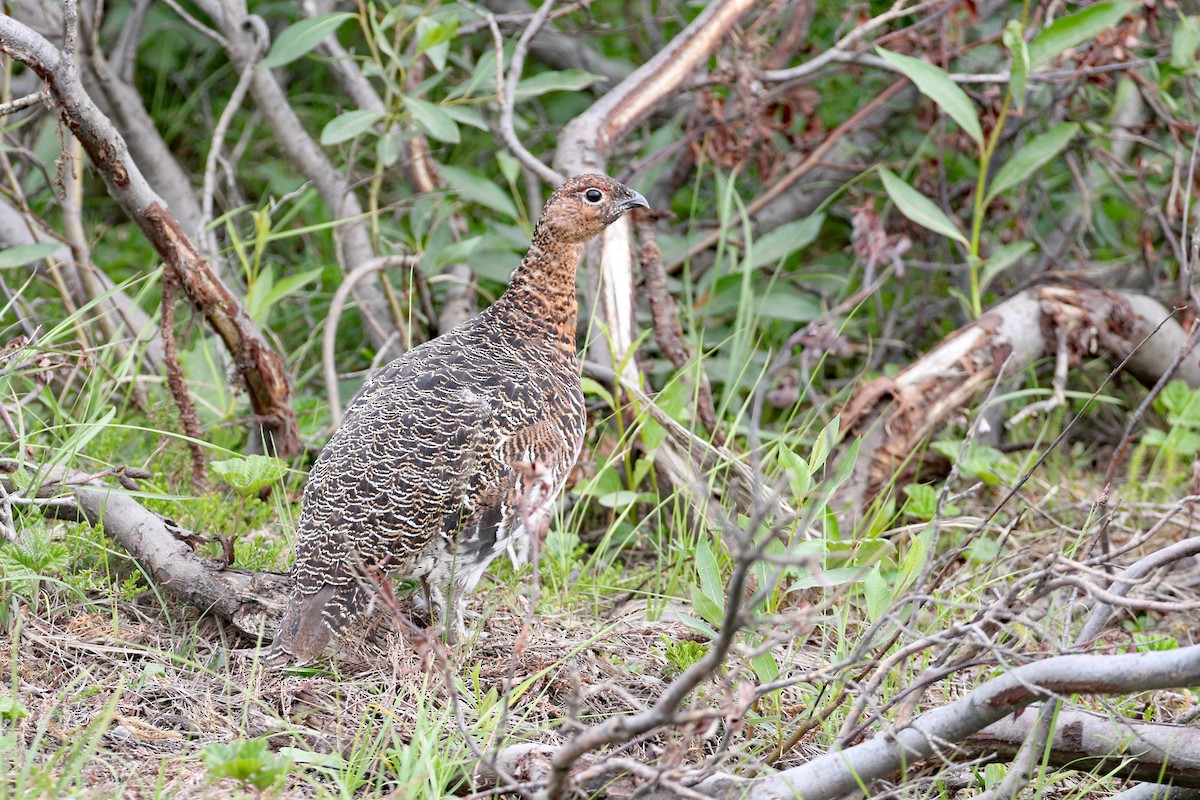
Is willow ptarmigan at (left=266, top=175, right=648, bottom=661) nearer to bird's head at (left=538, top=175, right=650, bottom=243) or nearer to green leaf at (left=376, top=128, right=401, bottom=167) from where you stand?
bird's head at (left=538, top=175, right=650, bottom=243)

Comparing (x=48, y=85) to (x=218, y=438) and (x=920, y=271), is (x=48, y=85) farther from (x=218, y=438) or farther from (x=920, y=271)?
(x=920, y=271)

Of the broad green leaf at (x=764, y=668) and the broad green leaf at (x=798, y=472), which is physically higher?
the broad green leaf at (x=798, y=472)

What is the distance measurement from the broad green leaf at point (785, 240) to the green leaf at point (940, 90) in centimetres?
85

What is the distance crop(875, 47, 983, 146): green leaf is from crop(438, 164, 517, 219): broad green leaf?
1.71m

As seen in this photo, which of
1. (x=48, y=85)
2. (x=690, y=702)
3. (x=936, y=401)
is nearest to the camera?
(x=690, y=702)

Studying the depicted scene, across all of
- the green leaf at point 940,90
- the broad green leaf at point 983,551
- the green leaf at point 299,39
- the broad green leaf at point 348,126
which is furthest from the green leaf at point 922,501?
the green leaf at point 299,39

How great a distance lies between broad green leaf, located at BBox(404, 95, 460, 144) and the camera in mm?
4594

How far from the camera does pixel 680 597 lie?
379 centimetres

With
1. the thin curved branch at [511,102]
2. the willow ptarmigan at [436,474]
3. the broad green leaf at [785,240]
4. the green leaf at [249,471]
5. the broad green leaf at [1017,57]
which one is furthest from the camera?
the broad green leaf at [785,240]

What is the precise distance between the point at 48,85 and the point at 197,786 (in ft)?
6.86

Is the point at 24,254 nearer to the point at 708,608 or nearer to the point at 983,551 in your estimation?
the point at 708,608

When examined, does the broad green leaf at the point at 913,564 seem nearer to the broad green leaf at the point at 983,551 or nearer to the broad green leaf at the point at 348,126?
the broad green leaf at the point at 983,551

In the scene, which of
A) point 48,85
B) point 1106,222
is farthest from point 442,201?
point 1106,222

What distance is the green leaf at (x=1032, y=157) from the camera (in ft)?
15.7
